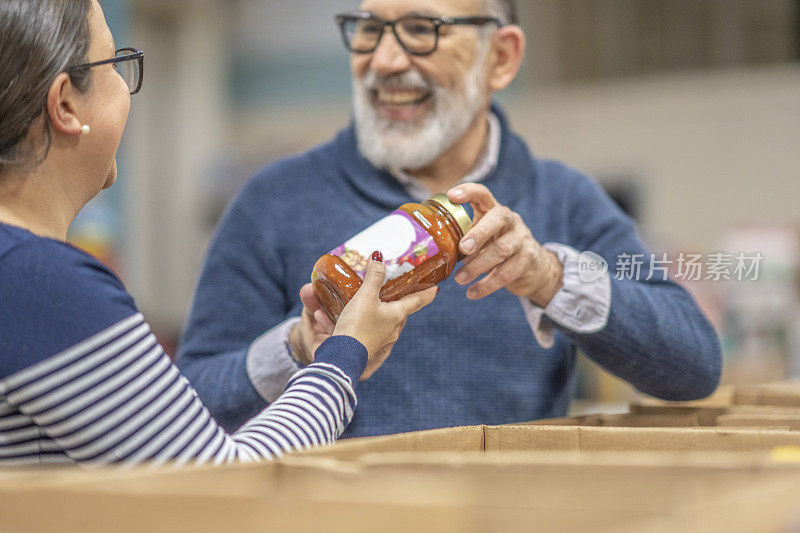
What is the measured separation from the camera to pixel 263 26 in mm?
7199

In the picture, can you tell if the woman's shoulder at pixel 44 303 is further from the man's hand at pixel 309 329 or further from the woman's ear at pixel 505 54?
the woman's ear at pixel 505 54

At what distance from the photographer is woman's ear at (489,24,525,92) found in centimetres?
164

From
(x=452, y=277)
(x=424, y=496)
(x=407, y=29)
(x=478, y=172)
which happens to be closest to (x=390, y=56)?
(x=407, y=29)

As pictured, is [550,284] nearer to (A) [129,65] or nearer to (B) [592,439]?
(B) [592,439]

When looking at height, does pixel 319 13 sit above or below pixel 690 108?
above

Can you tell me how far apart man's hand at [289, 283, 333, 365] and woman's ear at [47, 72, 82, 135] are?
36 cm

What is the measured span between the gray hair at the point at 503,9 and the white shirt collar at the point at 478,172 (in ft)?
0.64

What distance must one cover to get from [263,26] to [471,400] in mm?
6215

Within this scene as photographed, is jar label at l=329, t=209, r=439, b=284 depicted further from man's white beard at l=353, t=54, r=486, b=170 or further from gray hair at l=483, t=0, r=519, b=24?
gray hair at l=483, t=0, r=519, b=24

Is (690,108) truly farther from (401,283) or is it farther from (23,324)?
(23,324)

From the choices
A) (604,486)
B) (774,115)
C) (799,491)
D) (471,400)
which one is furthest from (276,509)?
(774,115)

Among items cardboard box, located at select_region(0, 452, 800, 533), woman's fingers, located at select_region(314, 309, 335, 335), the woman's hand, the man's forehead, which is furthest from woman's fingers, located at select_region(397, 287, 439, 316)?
the man's forehead

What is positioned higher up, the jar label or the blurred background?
the jar label

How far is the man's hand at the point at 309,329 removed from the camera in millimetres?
1148
